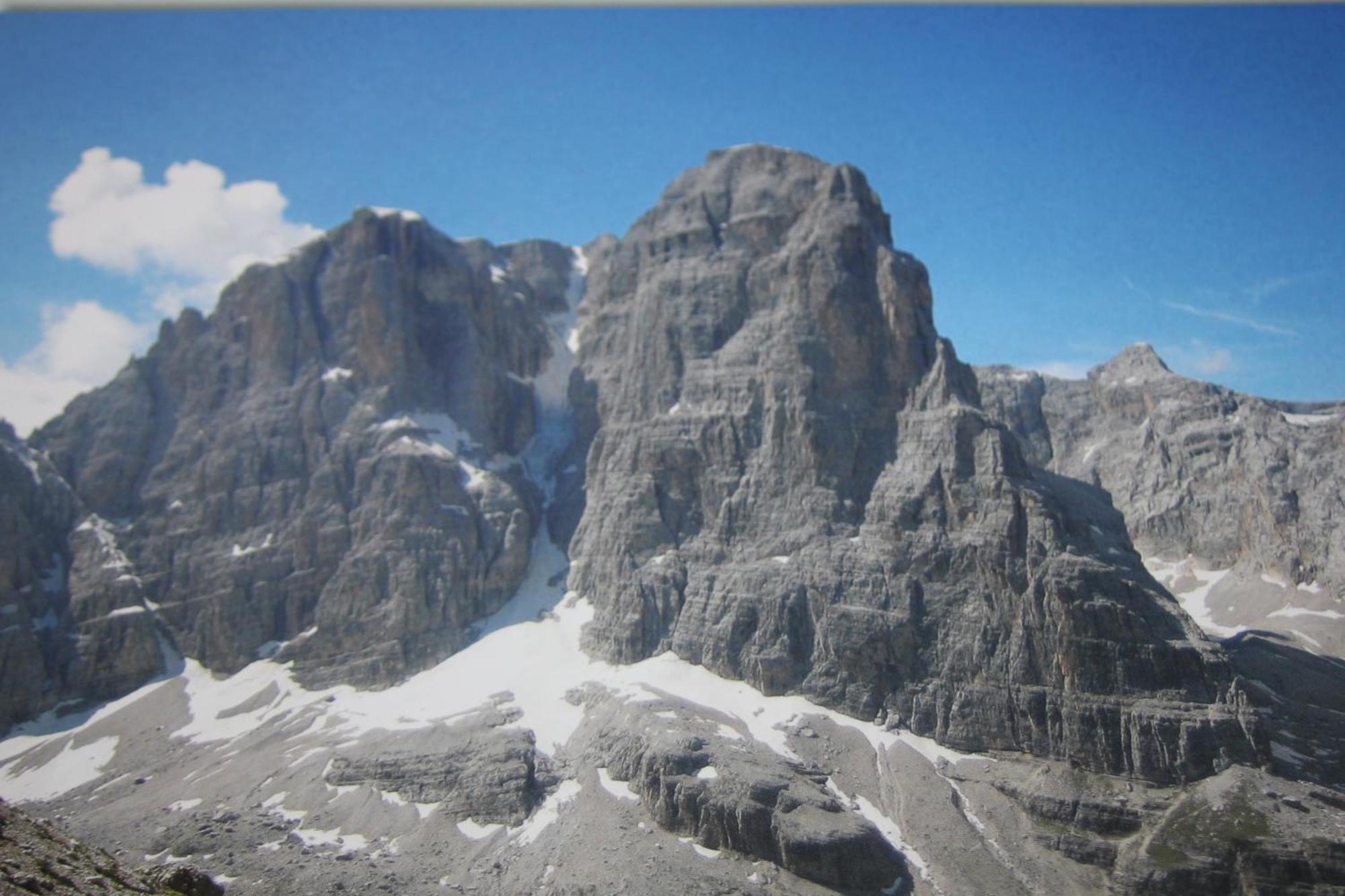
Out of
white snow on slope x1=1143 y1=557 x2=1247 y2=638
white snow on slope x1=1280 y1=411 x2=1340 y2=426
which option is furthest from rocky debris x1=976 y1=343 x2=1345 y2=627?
white snow on slope x1=1143 y1=557 x2=1247 y2=638

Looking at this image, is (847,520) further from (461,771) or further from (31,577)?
(31,577)

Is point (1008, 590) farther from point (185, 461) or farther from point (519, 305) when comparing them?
point (185, 461)

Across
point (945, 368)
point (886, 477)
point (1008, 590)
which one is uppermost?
point (945, 368)

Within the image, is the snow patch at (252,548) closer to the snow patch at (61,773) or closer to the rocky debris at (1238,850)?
the snow patch at (61,773)

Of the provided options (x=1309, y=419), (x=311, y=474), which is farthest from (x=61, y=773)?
(x=1309, y=419)

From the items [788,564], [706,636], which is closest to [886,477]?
[788,564]

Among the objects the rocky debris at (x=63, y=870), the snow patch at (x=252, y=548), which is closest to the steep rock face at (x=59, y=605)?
the snow patch at (x=252, y=548)
